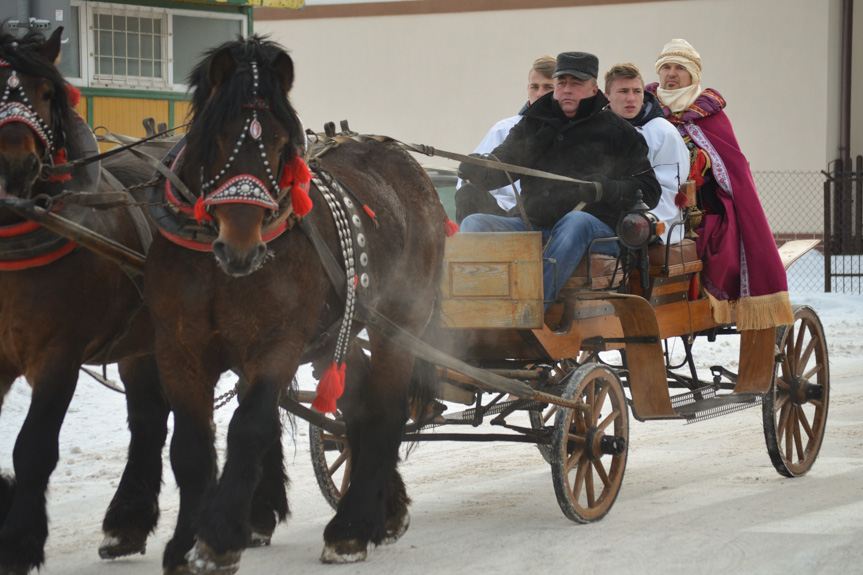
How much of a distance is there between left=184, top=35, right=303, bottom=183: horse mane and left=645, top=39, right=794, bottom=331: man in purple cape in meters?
3.29

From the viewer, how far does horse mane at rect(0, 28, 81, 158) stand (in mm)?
4094

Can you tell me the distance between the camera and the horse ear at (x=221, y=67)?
3.87 m

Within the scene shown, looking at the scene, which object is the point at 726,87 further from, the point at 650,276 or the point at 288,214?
the point at 288,214

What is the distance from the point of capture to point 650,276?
6.04m

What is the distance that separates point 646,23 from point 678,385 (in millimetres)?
13029

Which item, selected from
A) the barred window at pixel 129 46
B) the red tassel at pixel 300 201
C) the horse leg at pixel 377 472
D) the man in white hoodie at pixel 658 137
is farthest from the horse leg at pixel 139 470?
the barred window at pixel 129 46

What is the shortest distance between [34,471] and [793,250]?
16.4ft

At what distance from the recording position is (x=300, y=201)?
3.93 metres

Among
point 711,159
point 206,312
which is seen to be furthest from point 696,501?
point 206,312

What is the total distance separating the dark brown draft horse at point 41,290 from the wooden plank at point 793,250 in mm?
4073

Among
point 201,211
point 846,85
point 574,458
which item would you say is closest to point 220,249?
point 201,211

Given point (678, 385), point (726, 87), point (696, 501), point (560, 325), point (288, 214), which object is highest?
point (726, 87)

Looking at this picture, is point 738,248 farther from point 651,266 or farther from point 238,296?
point 238,296

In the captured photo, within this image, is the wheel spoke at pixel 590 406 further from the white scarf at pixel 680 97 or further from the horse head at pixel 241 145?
the white scarf at pixel 680 97
